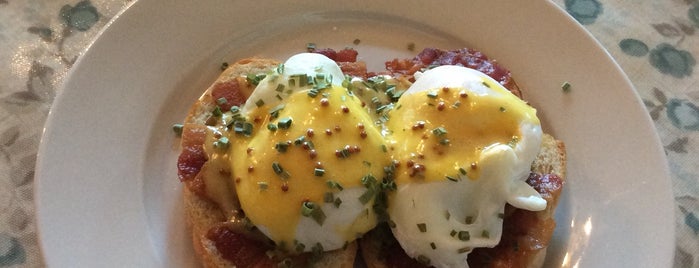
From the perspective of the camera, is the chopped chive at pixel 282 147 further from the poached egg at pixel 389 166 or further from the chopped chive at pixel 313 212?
the chopped chive at pixel 313 212

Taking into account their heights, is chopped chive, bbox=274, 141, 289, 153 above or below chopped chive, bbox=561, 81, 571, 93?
above

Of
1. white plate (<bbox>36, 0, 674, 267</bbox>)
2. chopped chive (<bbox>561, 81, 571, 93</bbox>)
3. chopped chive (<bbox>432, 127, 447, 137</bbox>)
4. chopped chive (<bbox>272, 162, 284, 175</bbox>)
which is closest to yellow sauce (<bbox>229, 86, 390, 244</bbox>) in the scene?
chopped chive (<bbox>272, 162, 284, 175</bbox>)

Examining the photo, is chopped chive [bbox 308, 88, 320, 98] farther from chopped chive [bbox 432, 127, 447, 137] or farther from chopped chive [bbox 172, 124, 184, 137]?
chopped chive [bbox 172, 124, 184, 137]

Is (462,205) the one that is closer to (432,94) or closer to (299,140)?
(432,94)

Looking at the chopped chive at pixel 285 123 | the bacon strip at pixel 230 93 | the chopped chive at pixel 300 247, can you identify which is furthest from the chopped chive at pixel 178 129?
the chopped chive at pixel 300 247

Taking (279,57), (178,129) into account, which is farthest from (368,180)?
(279,57)

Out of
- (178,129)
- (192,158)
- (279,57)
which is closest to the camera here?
(192,158)
